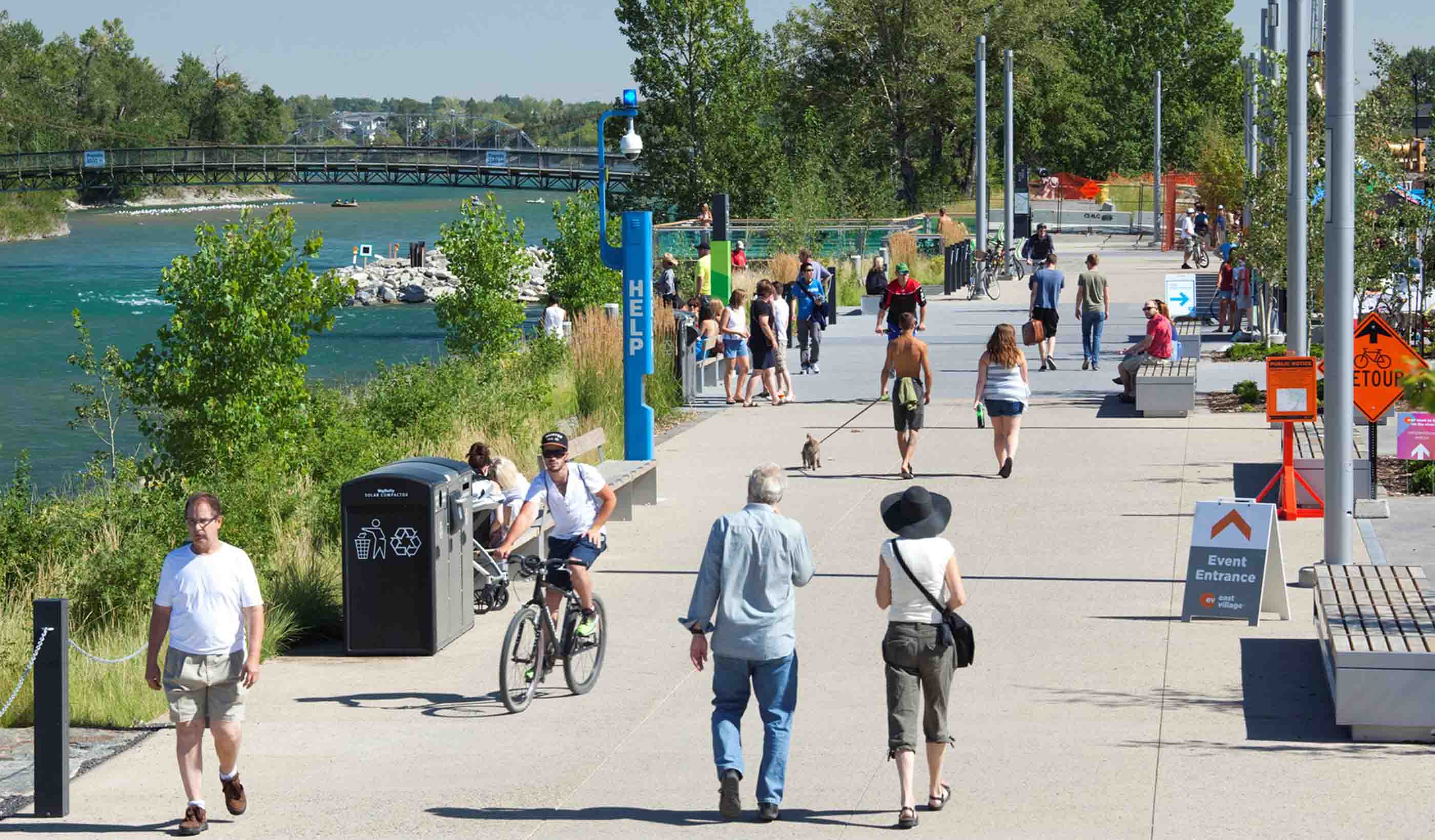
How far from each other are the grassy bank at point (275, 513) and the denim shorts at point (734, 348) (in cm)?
87

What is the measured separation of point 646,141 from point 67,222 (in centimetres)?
7994

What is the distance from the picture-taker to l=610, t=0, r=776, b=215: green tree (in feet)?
231

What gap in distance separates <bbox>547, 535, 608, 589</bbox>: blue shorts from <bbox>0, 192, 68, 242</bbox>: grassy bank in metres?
112

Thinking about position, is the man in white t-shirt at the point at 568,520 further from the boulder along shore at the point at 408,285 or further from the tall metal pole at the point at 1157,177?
the boulder along shore at the point at 408,285

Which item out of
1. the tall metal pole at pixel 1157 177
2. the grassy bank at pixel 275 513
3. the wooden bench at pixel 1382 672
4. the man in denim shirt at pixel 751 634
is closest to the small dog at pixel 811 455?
the grassy bank at pixel 275 513

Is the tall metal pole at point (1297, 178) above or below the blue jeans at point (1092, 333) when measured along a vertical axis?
above

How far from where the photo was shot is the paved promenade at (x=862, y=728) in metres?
7.70

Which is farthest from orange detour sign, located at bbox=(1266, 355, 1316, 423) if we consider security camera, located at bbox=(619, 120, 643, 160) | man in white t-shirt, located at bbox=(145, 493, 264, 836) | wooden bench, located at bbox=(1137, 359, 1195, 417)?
security camera, located at bbox=(619, 120, 643, 160)

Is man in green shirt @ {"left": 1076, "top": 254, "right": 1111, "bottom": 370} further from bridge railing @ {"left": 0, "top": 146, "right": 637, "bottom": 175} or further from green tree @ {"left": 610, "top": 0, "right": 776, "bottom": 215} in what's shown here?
bridge railing @ {"left": 0, "top": 146, "right": 637, "bottom": 175}

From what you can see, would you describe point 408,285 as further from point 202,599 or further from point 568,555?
point 202,599

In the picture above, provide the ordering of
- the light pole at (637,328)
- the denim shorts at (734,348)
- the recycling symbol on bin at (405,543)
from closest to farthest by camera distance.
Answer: the recycling symbol on bin at (405,543)
the light pole at (637,328)
the denim shorts at (734,348)

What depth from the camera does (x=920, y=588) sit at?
24.8 ft

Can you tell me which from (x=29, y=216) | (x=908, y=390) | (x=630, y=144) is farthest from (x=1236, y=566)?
(x=29, y=216)

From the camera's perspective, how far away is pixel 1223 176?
4950 cm
